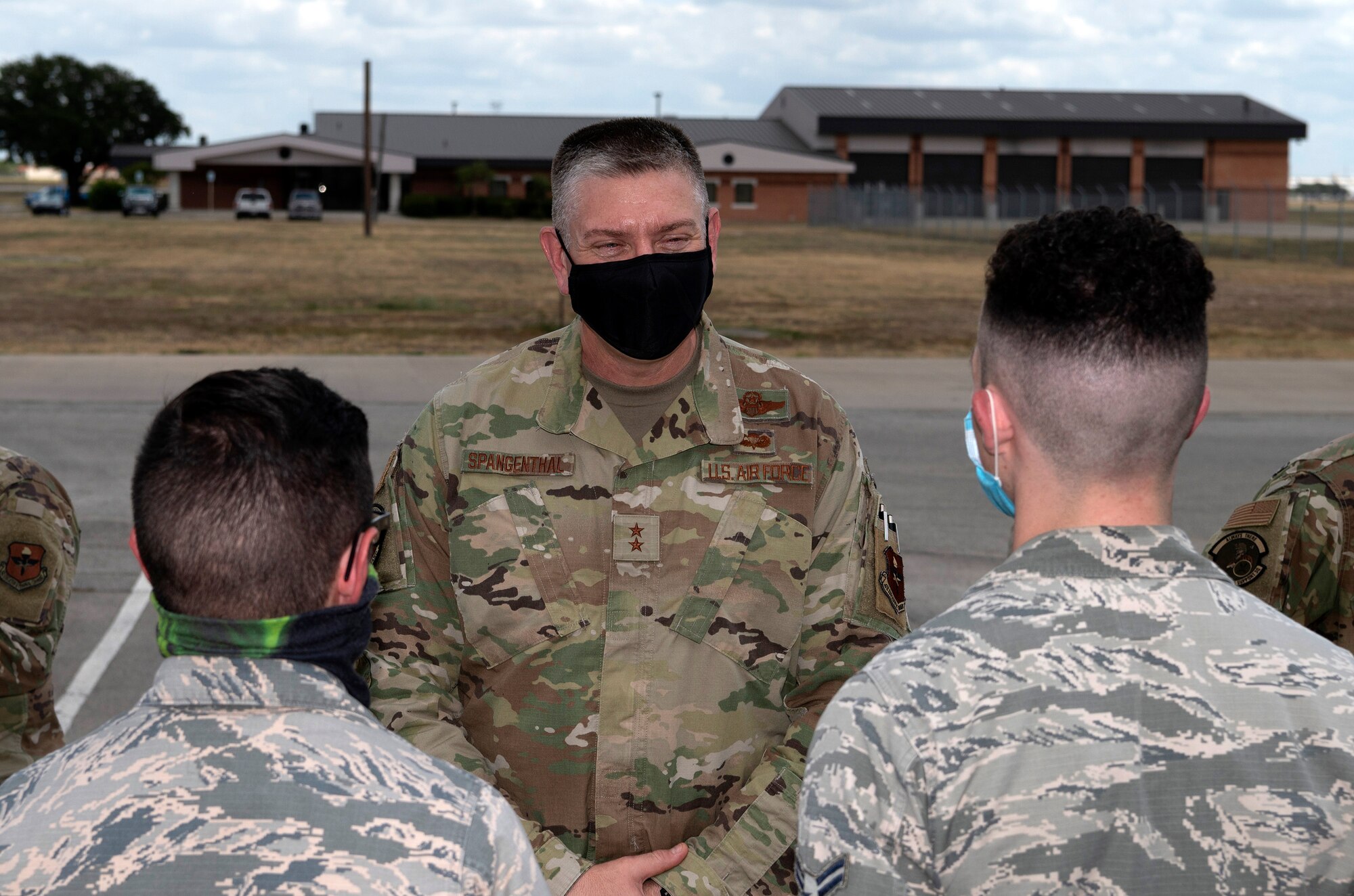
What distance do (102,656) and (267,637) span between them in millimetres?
4894

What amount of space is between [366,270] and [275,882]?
92.4ft

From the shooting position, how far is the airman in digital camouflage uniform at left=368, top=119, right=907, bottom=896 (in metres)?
2.65

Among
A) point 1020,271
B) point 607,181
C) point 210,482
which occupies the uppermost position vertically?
point 607,181

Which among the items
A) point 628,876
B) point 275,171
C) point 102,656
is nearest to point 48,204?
point 275,171

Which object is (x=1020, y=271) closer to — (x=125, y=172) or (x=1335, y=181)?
(x=125, y=172)

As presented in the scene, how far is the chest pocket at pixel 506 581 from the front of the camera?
A: 268cm

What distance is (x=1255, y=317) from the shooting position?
21859 millimetres

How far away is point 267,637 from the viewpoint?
65.5 inches

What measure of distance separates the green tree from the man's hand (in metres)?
90.7

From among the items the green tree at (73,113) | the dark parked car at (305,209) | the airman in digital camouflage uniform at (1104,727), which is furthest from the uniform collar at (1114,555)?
the green tree at (73,113)

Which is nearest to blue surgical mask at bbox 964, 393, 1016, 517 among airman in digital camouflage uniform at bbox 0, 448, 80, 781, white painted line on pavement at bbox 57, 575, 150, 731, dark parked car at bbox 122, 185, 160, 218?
airman in digital camouflage uniform at bbox 0, 448, 80, 781

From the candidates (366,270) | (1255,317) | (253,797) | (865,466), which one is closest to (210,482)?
(253,797)

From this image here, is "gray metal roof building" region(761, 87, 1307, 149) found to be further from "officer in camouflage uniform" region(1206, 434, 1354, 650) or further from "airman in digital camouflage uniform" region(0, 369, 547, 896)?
"airman in digital camouflage uniform" region(0, 369, 547, 896)

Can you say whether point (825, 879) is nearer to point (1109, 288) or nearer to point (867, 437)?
point (1109, 288)
